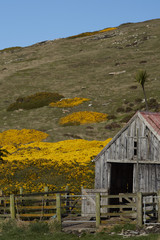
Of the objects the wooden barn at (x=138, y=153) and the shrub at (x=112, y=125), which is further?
the shrub at (x=112, y=125)

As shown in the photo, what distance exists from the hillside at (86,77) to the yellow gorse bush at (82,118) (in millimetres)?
1500

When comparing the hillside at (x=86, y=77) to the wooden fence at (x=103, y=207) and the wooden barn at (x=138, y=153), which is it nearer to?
the wooden barn at (x=138, y=153)

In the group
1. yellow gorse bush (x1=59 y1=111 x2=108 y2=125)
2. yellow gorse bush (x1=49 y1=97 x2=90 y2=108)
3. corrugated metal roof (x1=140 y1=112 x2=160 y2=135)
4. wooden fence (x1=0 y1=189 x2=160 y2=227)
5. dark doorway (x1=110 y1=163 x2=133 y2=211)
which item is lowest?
wooden fence (x1=0 y1=189 x2=160 y2=227)

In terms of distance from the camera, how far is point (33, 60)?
12119 cm

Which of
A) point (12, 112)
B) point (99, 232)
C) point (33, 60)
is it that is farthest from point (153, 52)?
point (99, 232)

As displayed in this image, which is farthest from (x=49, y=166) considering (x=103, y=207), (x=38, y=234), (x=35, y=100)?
(x=35, y=100)

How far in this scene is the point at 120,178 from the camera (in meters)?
30.3

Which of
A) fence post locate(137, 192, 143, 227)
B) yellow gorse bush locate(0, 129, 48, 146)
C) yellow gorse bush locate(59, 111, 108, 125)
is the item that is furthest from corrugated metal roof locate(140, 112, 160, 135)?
yellow gorse bush locate(59, 111, 108, 125)

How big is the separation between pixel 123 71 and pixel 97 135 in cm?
3853

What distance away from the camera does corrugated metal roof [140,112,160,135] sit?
25.0 metres

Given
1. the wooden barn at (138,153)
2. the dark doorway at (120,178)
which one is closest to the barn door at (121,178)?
the dark doorway at (120,178)

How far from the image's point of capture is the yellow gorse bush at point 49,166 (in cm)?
3600

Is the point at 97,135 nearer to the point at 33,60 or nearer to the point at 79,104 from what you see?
the point at 79,104

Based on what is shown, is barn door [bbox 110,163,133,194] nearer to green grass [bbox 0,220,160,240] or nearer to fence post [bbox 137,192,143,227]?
fence post [bbox 137,192,143,227]
